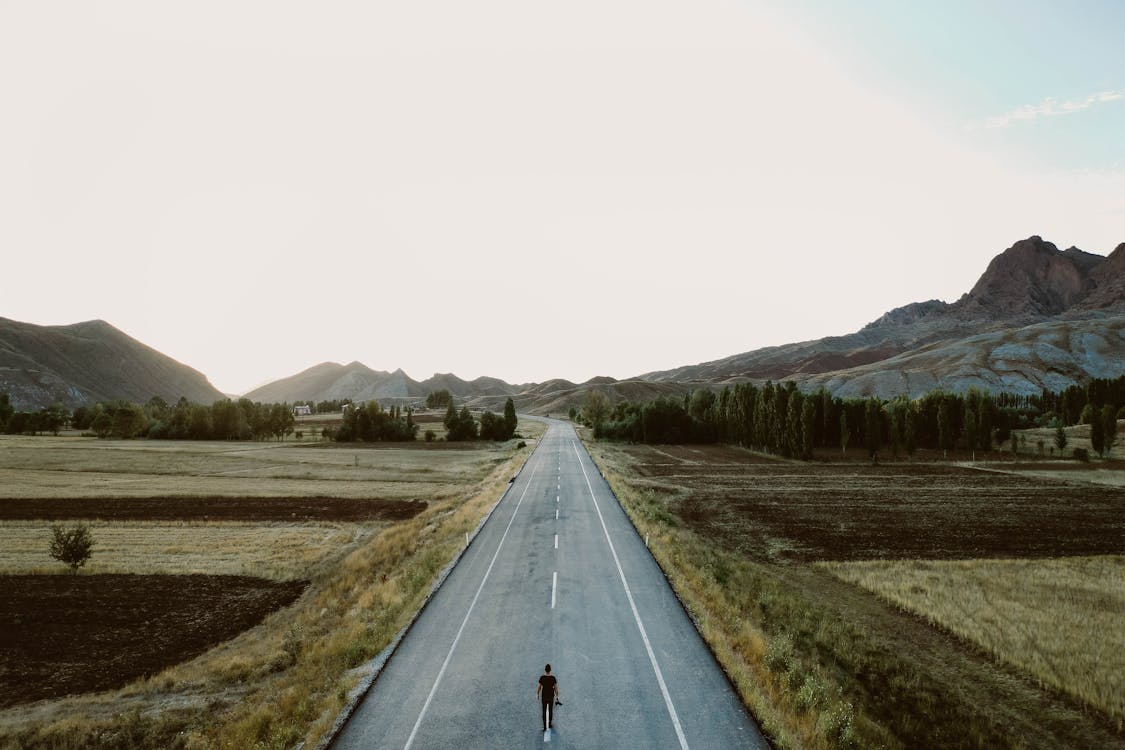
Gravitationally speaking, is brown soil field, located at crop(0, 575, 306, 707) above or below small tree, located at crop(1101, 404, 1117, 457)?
below

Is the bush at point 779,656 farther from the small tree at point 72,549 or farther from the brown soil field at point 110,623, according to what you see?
the small tree at point 72,549

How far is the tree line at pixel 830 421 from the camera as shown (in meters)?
85.9

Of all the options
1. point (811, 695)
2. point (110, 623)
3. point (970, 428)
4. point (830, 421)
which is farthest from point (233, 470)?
point (970, 428)

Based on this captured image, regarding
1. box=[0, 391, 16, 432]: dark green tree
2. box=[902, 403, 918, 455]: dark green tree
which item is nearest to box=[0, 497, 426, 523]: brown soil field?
box=[902, 403, 918, 455]: dark green tree

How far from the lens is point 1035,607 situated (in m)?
22.8

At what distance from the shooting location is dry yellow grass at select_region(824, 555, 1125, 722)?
1722 centimetres

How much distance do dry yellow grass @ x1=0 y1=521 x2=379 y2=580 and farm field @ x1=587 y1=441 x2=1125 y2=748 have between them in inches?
771

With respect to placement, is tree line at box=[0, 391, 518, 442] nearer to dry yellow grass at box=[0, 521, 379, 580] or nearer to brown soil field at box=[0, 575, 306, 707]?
dry yellow grass at box=[0, 521, 379, 580]

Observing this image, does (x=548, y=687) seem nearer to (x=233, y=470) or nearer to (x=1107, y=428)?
(x=233, y=470)

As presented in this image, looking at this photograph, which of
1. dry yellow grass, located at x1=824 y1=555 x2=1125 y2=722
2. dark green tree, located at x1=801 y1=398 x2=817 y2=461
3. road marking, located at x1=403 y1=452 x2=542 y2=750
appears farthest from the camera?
dark green tree, located at x1=801 y1=398 x2=817 y2=461

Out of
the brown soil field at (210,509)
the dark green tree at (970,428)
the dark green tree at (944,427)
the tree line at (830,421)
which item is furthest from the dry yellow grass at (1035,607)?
the dark green tree at (970,428)

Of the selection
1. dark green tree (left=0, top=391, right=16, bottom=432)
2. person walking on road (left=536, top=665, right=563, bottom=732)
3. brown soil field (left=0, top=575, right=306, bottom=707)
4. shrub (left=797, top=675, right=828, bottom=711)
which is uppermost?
dark green tree (left=0, top=391, right=16, bottom=432)

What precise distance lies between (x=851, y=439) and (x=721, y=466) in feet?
140

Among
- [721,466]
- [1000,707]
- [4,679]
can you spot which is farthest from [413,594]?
[721,466]
